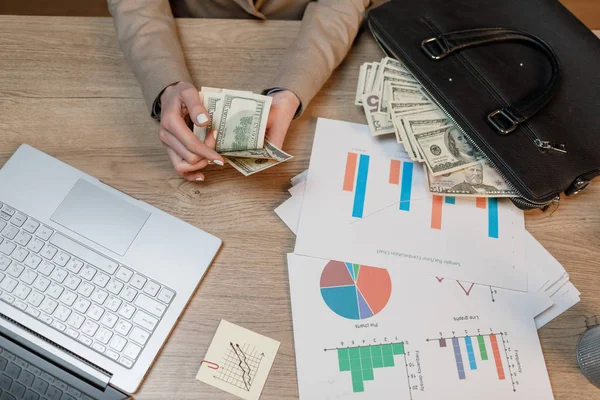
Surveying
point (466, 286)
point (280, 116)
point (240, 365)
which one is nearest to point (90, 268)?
point (240, 365)

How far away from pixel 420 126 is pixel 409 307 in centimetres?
33

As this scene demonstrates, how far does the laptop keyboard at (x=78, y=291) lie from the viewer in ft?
2.45

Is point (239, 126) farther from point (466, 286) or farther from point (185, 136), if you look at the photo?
point (466, 286)

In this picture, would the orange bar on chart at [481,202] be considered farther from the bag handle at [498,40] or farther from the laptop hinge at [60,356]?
the laptop hinge at [60,356]

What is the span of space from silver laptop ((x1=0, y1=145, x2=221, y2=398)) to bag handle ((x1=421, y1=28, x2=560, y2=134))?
54cm

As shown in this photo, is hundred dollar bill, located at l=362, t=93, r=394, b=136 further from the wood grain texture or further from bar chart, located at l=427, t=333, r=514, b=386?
the wood grain texture

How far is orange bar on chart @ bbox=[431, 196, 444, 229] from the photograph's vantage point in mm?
869

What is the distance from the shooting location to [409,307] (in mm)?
805

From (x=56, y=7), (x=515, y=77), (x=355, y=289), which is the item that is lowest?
(x=56, y=7)

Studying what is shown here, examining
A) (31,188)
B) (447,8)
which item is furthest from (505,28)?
(31,188)

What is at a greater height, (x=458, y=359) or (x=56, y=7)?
(x=458, y=359)

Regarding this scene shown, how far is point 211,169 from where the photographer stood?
89 cm

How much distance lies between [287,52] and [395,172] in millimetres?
317

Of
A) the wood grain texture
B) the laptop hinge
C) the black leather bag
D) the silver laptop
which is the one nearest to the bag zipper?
the black leather bag
